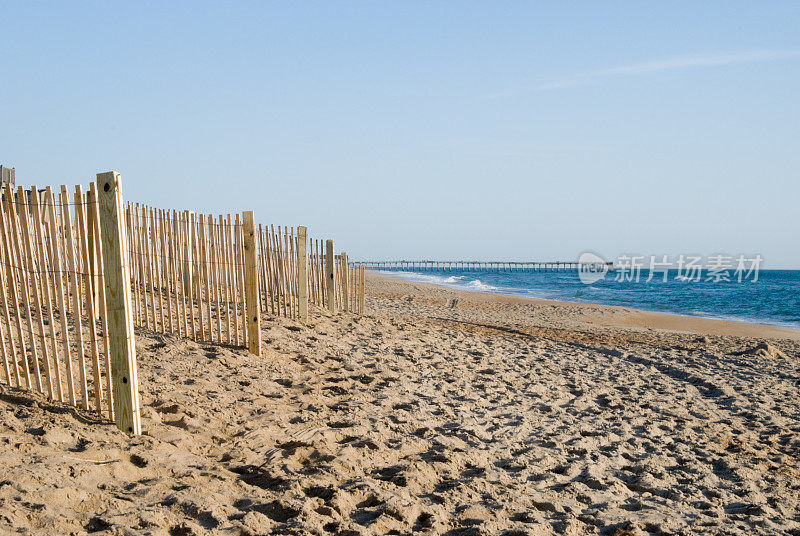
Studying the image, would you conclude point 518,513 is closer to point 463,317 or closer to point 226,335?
point 226,335

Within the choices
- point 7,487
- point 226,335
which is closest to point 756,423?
point 226,335

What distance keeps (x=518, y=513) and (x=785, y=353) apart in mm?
9175

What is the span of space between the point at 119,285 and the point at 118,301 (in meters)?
0.11

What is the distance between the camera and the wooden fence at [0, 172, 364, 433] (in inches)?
157

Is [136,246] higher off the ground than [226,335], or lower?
higher

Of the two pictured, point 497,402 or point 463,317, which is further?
point 463,317

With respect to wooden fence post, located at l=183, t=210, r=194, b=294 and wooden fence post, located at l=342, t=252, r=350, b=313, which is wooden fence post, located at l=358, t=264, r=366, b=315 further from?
wooden fence post, located at l=183, t=210, r=194, b=294

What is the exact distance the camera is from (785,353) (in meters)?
10.5

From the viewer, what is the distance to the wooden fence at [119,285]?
3979mm

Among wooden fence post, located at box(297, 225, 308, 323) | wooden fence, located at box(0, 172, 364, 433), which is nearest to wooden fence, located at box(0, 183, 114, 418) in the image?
wooden fence, located at box(0, 172, 364, 433)

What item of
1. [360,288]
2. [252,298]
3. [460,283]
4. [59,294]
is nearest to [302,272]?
[360,288]

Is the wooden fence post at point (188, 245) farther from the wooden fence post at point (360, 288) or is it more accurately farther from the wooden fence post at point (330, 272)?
the wooden fence post at point (360, 288)

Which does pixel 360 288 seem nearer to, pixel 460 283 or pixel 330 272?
pixel 330 272

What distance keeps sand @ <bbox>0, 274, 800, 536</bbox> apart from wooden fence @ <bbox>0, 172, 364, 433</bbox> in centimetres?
28
